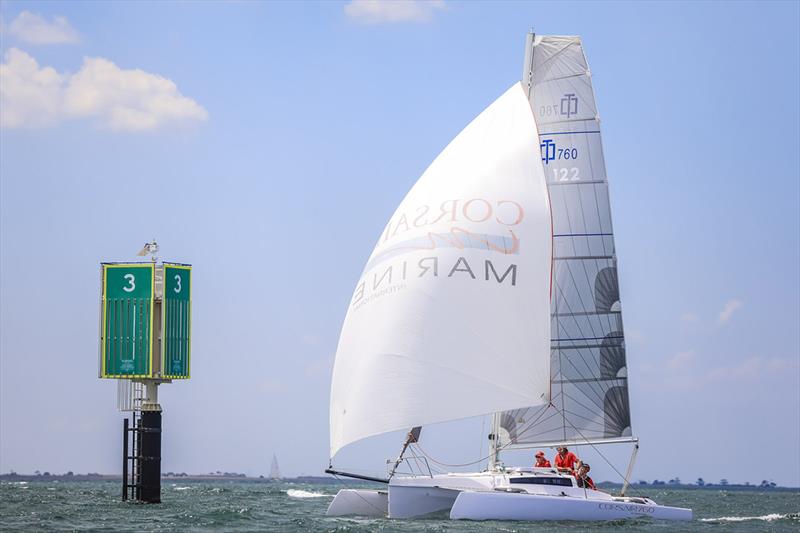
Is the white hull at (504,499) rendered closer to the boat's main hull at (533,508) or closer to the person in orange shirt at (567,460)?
the boat's main hull at (533,508)

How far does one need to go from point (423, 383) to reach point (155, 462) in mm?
13834

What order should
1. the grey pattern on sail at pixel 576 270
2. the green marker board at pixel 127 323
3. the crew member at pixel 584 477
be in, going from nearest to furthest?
1. the crew member at pixel 584 477
2. the grey pattern on sail at pixel 576 270
3. the green marker board at pixel 127 323

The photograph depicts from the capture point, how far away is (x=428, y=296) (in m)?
25.6

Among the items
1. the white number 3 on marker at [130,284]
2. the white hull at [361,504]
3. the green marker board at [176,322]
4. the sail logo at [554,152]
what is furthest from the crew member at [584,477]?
the white number 3 on marker at [130,284]

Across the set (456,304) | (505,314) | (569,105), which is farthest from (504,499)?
(569,105)

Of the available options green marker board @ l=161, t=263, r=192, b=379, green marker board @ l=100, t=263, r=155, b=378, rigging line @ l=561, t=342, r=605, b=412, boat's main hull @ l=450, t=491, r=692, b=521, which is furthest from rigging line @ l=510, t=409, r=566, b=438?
green marker board @ l=100, t=263, r=155, b=378

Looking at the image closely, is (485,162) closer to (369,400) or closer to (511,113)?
(511,113)

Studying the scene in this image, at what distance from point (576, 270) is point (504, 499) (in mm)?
6824

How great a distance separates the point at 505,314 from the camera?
25734 millimetres

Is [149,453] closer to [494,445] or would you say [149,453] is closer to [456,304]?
[494,445]

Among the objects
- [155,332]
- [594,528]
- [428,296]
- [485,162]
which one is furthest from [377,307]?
[155,332]

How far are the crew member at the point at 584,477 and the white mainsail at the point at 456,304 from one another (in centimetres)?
280

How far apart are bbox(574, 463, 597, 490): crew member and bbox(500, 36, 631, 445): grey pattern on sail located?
4.23ft

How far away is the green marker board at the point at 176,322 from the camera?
35.6 metres
